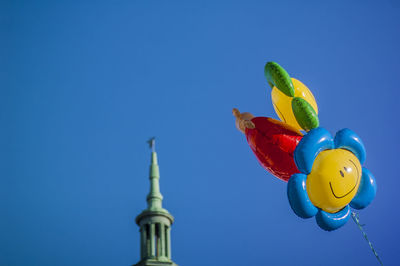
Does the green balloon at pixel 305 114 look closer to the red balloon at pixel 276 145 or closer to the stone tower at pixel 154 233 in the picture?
the red balloon at pixel 276 145

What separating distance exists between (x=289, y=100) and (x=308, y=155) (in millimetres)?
2688

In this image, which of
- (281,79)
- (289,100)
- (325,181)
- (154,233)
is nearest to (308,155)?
(325,181)

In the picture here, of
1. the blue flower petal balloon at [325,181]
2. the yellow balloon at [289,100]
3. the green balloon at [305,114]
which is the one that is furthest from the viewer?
the yellow balloon at [289,100]

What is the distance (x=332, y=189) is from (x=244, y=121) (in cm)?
398

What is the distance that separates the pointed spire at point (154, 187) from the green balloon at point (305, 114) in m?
25.8

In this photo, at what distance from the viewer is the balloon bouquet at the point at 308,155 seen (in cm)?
1370

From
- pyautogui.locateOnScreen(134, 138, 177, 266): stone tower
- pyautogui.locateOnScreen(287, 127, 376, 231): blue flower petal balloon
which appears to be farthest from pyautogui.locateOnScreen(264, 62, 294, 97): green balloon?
pyautogui.locateOnScreen(134, 138, 177, 266): stone tower

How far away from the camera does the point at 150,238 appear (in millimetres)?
39000

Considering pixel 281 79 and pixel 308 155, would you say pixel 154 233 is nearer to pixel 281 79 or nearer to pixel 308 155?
pixel 281 79

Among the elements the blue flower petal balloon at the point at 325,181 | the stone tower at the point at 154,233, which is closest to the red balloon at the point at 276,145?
the blue flower petal balloon at the point at 325,181

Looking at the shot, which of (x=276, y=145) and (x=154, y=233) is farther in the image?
(x=154, y=233)

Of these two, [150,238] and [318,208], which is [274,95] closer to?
[318,208]

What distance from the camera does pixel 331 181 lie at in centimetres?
1370

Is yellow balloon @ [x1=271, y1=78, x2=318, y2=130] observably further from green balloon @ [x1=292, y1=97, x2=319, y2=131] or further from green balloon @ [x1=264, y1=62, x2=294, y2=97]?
green balloon @ [x1=292, y1=97, x2=319, y2=131]
